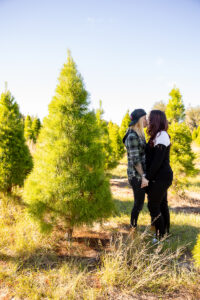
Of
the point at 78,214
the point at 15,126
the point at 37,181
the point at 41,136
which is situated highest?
the point at 15,126

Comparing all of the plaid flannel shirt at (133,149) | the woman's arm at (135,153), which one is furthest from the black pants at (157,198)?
the plaid flannel shirt at (133,149)

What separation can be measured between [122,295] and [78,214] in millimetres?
1296

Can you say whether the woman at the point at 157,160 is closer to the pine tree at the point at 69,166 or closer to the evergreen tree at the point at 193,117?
the pine tree at the point at 69,166

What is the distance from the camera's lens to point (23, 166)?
4.96m

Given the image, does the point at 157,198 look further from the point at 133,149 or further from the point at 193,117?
the point at 193,117

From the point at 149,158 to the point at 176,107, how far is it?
20.1 ft

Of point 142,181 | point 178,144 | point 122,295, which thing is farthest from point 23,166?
point 178,144

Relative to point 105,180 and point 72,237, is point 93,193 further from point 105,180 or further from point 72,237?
point 72,237

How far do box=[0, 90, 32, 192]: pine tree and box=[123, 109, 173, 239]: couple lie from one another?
10.7 feet

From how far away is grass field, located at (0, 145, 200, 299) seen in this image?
7.47 feet

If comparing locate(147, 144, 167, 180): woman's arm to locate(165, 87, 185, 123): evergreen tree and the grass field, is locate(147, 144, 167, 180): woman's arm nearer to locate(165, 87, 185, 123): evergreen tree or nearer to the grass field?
the grass field

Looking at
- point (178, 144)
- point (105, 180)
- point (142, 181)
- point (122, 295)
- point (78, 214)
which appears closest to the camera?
point (122, 295)

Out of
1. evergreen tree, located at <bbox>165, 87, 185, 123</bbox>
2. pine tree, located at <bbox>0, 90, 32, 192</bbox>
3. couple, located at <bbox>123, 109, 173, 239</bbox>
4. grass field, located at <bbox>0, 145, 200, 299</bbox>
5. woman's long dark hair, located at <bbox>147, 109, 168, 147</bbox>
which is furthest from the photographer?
evergreen tree, located at <bbox>165, 87, 185, 123</bbox>

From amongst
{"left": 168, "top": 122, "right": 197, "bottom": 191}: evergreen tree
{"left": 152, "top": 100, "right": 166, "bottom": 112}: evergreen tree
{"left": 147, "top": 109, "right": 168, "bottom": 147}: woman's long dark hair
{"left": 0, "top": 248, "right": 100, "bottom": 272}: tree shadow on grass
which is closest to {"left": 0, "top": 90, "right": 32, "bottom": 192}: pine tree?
{"left": 0, "top": 248, "right": 100, "bottom": 272}: tree shadow on grass
